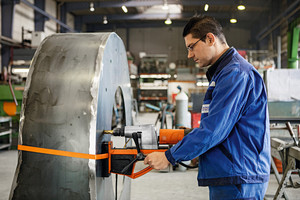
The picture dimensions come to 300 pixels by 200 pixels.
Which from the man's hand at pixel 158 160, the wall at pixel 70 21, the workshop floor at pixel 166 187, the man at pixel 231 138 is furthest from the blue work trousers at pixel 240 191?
the wall at pixel 70 21

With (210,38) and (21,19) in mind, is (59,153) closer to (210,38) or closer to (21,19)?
(210,38)

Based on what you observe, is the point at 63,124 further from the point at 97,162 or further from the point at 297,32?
the point at 297,32

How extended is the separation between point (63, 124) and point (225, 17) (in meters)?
13.6

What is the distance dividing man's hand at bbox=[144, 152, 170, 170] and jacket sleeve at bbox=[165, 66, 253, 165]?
0.07 metres

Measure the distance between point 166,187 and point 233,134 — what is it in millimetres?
2541

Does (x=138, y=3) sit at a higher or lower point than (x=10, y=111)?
higher

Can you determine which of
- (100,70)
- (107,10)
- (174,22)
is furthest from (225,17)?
(100,70)

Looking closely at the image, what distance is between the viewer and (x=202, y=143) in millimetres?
1179

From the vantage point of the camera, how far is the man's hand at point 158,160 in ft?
4.18

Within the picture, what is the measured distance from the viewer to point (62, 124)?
51.5 inches

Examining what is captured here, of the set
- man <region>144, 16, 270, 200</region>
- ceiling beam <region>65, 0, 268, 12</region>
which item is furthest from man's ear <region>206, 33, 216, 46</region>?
ceiling beam <region>65, 0, 268, 12</region>

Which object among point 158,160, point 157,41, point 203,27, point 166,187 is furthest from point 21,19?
point 158,160

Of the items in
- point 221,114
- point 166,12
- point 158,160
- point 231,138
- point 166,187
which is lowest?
point 166,187

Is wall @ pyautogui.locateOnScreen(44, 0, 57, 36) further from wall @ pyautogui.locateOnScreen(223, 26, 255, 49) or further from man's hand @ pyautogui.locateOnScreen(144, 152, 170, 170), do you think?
man's hand @ pyautogui.locateOnScreen(144, 152, 170, 170)
